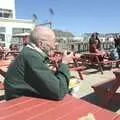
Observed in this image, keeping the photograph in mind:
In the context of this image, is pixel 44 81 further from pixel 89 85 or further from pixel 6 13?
pixel 6 13

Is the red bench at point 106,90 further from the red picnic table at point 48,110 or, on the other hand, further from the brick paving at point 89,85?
the red picnic table at point 48,110

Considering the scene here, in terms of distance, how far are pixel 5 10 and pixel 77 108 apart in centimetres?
4939

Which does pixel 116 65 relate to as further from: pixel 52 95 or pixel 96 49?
pixel 52 95

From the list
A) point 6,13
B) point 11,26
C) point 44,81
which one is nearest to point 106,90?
point 44,81

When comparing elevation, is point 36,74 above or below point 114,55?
above

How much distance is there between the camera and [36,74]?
2.94 meters

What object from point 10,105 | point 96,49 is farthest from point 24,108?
point 96,49

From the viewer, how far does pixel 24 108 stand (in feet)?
8.68

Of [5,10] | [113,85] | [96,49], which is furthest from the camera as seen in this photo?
[5,10]

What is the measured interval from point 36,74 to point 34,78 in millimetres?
42

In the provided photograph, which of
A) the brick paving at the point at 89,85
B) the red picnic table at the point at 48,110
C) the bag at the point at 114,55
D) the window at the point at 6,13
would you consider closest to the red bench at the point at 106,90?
the brick paving at the point at 89,85

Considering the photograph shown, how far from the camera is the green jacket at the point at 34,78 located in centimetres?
294

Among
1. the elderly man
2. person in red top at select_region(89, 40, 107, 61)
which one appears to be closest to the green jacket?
the elderly man

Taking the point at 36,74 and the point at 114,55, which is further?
the point at 114,55
